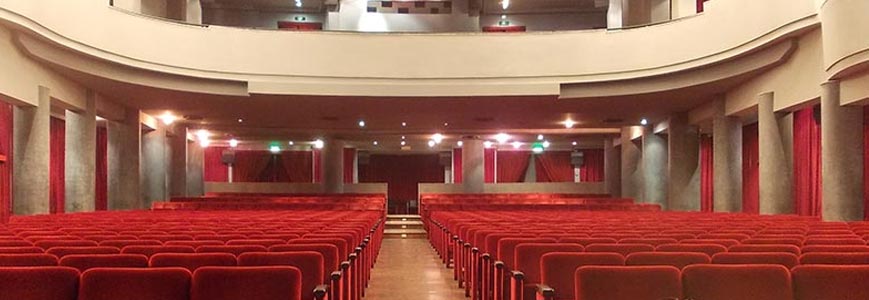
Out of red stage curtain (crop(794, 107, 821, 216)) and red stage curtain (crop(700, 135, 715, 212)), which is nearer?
red stage curtain (crop(794, 107, 821, 216))

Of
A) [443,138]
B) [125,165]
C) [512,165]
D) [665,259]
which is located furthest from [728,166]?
[512,165]

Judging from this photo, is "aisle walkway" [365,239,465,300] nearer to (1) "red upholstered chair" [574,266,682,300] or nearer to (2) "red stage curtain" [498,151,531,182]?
(1) "red upholstered chair" [574,266,682,300]

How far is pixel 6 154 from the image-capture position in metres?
15.0

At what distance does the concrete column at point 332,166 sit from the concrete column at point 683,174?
11.9m

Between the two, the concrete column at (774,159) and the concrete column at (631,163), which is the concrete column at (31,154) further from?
the concrete column at (631,163)

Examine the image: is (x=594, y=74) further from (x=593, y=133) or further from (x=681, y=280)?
(x=681, y=280)

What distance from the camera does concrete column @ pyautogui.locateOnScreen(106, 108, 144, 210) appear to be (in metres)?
17.5

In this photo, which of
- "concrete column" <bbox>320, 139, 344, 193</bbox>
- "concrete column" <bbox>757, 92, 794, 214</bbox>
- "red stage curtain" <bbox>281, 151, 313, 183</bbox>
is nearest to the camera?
"concrete column" <bbox>757, 92, 794, 214</bbox>

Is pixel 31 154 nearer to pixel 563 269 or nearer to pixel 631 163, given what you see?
pixel 563 269

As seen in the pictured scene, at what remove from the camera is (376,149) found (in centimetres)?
3133

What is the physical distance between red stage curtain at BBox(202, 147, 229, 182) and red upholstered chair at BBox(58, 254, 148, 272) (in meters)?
27.0

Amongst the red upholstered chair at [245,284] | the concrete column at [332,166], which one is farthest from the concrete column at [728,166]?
the concrete column at [332,166]

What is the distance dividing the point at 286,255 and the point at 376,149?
27293mm

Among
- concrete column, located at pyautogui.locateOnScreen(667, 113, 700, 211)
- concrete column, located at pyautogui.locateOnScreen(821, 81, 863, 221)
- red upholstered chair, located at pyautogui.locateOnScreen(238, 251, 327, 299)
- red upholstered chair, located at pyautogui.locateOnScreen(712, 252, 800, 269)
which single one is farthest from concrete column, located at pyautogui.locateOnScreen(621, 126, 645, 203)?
red upholstered chair, located at pyautogui.locateOnScreen(238, 251, 327, 299)
